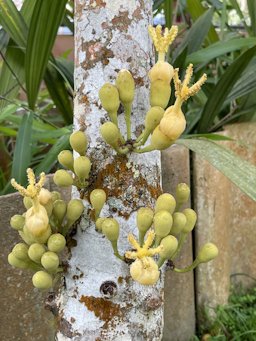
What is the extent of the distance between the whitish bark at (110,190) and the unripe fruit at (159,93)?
0.23 ft

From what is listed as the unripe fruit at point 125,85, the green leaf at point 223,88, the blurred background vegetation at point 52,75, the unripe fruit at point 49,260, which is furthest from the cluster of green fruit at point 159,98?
the green leaf at point 223,88

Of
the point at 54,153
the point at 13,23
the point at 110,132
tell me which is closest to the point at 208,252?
the point at 110,132

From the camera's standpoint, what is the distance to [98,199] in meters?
0.47

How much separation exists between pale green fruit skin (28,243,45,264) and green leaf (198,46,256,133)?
0.66 metres

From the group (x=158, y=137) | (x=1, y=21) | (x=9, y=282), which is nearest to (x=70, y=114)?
(x=1, y=21)

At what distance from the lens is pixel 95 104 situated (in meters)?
0.52

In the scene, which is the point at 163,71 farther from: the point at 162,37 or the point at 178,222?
the point at 178,222

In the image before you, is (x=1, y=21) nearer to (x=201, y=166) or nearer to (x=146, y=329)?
(x=201, y=166)

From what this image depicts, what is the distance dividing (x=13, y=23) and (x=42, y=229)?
60 centimetres

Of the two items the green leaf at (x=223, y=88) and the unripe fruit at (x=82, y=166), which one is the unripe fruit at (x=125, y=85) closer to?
the unripe fruit at (x=82, y=166)

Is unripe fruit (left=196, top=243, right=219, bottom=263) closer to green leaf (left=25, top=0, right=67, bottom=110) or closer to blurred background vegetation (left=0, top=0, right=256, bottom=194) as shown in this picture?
blurred background vegetation (left=0, top=0, right=256, bottom=194)

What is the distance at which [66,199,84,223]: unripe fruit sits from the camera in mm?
482

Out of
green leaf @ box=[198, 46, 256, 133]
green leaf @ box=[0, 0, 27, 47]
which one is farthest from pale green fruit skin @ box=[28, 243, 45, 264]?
green leaf @ box=[198, 46, 256, 133]

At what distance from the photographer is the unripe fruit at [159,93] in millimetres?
441
